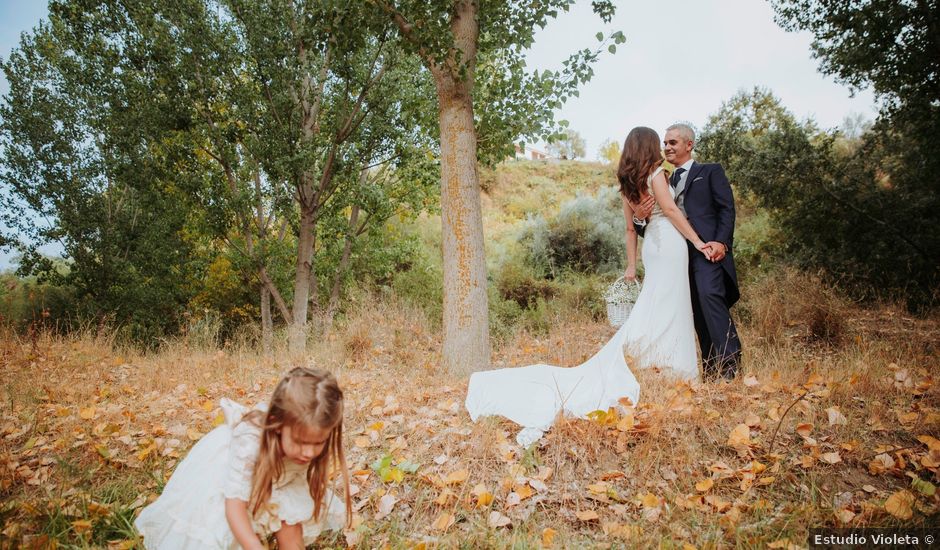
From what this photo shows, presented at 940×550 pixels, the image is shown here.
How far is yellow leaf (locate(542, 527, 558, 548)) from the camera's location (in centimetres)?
229

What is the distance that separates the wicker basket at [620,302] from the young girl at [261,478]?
11.1 feet

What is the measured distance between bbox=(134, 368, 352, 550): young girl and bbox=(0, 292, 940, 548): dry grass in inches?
15.7

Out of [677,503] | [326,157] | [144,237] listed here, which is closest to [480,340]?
[677,503]

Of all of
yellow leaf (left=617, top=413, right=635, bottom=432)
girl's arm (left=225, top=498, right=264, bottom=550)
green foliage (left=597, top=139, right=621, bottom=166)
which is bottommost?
yellow leaf (left=617, top=413, right=635, bottom=432)

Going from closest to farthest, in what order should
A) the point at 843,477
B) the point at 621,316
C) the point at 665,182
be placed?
the point at 843,477, the point at 665,182, the point at 621,316

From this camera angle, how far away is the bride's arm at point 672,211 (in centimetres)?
431

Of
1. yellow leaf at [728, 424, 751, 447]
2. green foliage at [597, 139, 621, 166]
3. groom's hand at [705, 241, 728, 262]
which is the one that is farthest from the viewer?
green foliage at [597, 139, 621, 166]

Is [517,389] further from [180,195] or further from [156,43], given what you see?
[180,195]

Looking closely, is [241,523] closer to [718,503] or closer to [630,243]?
[718,503]

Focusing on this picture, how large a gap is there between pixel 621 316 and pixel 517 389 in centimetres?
164

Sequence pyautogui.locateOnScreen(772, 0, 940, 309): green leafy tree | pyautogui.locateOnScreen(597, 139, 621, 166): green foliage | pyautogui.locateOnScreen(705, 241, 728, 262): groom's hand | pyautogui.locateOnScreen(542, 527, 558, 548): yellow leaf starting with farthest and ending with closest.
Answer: pyautogui.locateOnScreen(597, 139, 621, 166): green foliage < pyautogui.locateOnScreen(772, 0, 940, 309): green leafy tree < pyautogui.locateOnScreen(705, 241, 728, 262): groom's hand < pyautogui.locateOnScreen(542, 527, 558, 548): yellow leaf

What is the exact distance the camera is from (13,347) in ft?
21.9

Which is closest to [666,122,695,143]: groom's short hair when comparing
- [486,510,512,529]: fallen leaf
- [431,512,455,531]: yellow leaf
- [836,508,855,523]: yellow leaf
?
[836,508,855,523]: yellow leaf

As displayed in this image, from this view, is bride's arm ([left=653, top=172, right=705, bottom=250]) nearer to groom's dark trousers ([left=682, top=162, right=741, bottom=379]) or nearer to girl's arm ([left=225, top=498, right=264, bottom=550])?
groom's dark trousers ([left=682, top=162, right=741, bottom=379])
